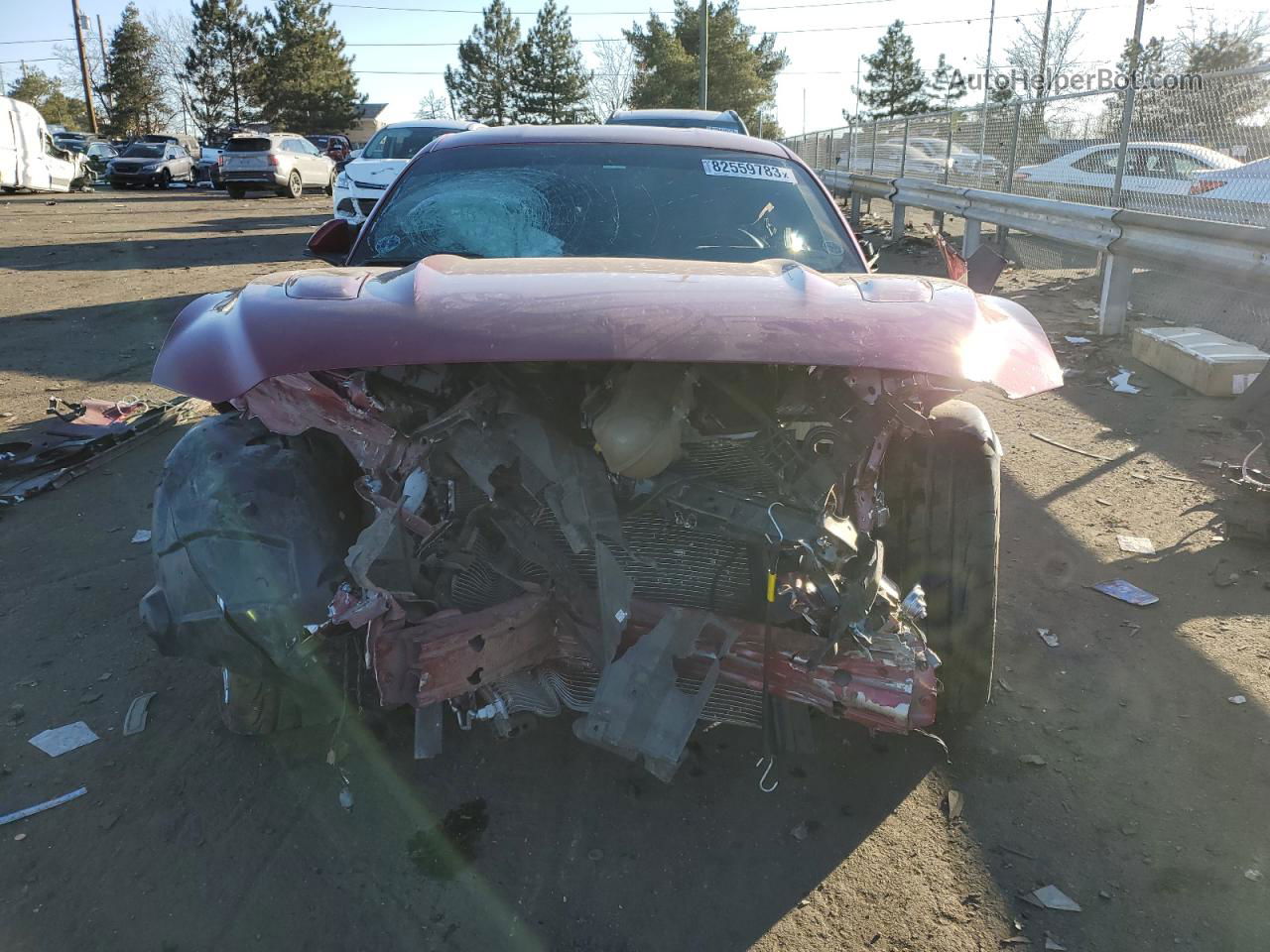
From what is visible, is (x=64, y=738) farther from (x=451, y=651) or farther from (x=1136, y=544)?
(x=1136, y=544)

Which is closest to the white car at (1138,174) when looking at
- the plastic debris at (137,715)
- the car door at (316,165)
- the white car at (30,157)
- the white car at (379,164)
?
the white car at (379,164)

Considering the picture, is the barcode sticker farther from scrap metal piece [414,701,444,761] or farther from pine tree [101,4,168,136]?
pine tree [101,4,168,136]

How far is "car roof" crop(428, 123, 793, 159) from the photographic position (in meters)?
3.71

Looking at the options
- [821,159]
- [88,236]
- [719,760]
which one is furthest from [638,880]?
[821,159]

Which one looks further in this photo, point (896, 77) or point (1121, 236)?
point (896, 77)

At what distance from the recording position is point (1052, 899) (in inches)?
82.4

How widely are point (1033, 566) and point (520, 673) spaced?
2435 mm

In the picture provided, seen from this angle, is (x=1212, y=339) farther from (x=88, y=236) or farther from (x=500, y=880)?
(x=88, y=236)

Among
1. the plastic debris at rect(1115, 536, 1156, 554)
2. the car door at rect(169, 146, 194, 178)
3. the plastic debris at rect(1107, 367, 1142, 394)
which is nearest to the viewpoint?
the plastic debris at rect(1115, 536, 1156, 554)

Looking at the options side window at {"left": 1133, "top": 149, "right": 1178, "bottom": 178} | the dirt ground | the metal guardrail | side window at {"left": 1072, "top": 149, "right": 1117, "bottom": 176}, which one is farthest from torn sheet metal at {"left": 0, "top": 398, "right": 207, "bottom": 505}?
side window at {"left": 1072, "top": 149, "right": 1117, "bottom": 176}

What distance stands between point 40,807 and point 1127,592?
3794 millimetres

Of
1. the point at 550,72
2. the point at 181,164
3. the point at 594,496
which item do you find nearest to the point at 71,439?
the point at 594,496

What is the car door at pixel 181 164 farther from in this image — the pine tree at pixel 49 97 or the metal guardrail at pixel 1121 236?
the pine tree at pixel 49 97

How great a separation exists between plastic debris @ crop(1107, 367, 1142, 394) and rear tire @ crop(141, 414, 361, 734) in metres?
5.67
